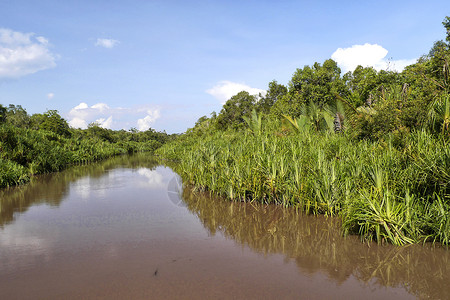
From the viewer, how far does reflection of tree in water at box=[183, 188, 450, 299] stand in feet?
12.6

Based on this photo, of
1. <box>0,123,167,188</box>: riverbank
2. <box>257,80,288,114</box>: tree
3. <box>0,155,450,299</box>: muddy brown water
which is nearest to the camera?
<box>0,155,450,299</box>: muddy brown water

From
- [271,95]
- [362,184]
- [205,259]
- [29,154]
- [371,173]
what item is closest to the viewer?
[205,259]

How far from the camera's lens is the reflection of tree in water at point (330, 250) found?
383 cm

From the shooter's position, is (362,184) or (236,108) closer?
(362,184)

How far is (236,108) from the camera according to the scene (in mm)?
31969

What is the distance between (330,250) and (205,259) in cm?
217

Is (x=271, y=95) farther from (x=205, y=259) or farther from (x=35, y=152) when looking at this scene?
(x=205, y=259)

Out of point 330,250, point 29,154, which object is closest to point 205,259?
point 330,250

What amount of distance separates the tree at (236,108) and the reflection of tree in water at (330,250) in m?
24.6

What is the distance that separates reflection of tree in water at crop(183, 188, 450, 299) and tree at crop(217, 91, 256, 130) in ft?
80.7

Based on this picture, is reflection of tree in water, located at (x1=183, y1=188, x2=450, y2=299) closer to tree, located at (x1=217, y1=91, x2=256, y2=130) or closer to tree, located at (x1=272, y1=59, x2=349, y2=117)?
tree, located at (x1=272, y1=59, x2=349, y2=117)

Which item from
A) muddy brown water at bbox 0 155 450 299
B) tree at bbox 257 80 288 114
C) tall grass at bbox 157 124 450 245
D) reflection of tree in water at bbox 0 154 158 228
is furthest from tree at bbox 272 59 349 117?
muddy brown water at bbox 0 155 450 299

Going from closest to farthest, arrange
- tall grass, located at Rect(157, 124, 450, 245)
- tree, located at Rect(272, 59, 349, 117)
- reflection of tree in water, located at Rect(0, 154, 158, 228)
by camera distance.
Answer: tall grass, located at Rect(157, 124, 450, 245), reflection of tree in water, located at Rect(0, 154, 158, 228), tree, located at Rect(272, 59, 349, 117)

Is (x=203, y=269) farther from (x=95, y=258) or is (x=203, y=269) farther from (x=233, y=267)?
(x=95, y=258)
